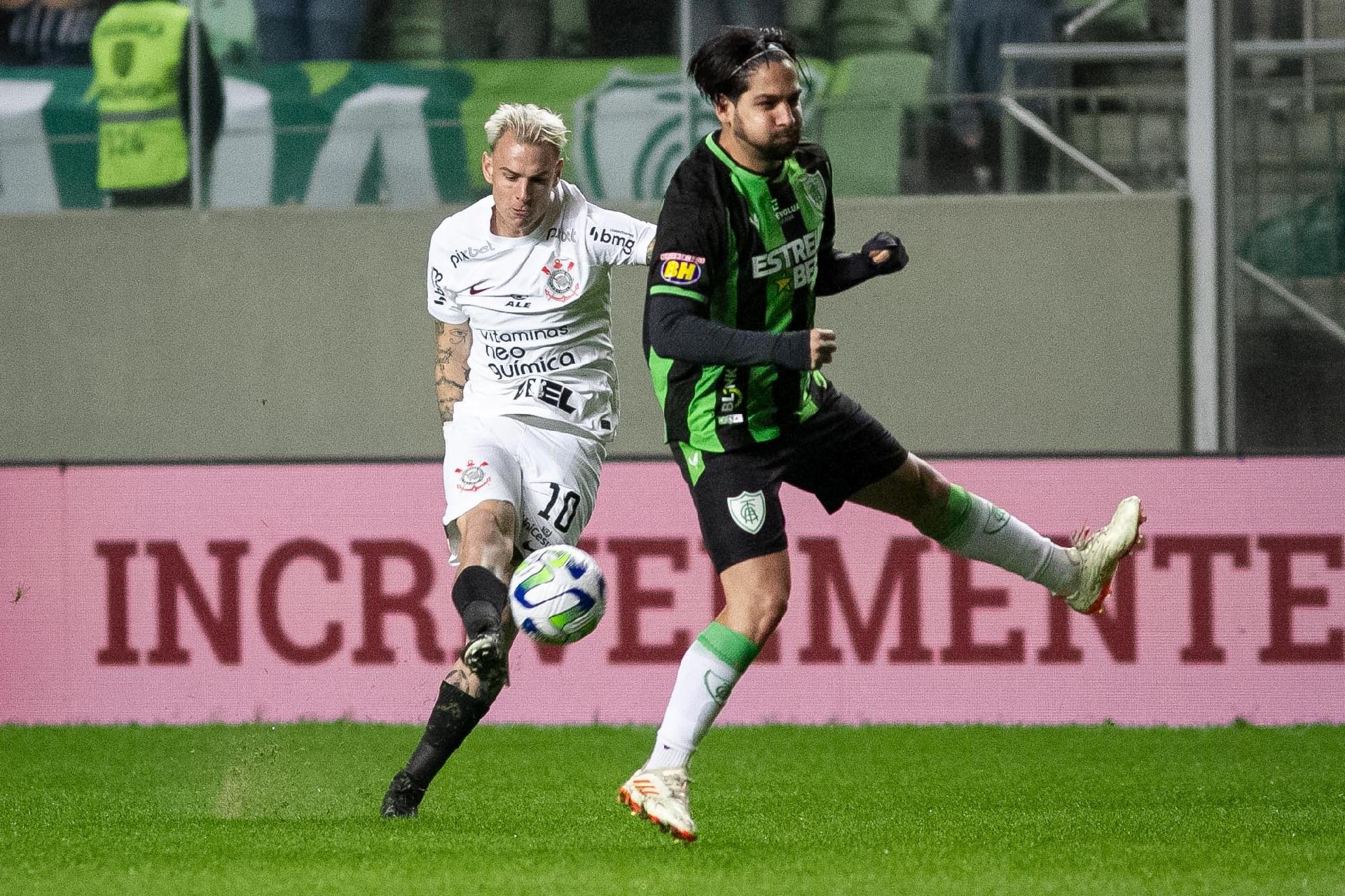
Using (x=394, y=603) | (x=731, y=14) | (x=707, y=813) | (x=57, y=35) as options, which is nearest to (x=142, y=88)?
(x=57, y=35)

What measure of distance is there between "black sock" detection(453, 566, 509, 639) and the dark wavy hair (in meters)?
1.33

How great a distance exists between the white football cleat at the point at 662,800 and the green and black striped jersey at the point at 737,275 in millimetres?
791

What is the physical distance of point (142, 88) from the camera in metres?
10.4

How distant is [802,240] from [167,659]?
4.44 meters

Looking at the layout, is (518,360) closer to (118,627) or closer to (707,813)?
(707,813)

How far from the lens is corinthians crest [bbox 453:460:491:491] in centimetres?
531

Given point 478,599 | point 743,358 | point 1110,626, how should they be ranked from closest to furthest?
point 743,358 → point 478,599 → point 1110,626

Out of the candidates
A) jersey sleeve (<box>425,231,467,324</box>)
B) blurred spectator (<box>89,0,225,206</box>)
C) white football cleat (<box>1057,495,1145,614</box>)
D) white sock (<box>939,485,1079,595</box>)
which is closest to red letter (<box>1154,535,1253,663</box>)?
white football cleat (<box>1057,495,1145,614</box>)

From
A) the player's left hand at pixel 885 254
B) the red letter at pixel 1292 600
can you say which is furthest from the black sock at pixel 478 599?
the red letter at pixel 1292 600

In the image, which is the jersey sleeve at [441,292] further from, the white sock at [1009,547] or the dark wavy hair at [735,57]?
the white sock at [1009,547]

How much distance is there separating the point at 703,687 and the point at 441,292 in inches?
61.3

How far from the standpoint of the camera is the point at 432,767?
541 centimetres

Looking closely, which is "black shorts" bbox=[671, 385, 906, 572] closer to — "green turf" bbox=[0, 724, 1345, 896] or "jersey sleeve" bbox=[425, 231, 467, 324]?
"green turf" bbox=[0, 724, 1345, 896]

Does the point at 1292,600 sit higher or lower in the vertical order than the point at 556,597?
lower
